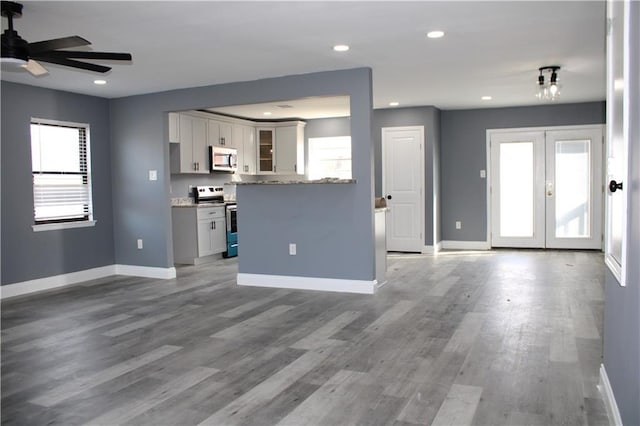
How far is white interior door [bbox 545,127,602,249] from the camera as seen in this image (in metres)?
8.31

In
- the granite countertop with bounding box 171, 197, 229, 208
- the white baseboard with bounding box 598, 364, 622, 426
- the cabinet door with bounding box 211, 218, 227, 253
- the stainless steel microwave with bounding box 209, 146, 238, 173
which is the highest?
the stainless steel microwave with bounding box 209, 146, 238, 173

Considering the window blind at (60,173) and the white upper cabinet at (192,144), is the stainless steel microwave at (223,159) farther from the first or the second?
the window blind at (60,173)

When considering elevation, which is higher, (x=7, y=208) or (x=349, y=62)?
(x=349, y=62)

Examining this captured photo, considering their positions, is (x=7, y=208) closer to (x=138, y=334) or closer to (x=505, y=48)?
(x=138, y=334)

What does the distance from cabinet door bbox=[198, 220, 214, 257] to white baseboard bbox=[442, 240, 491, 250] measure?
3.89 metres

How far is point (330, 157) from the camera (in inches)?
372

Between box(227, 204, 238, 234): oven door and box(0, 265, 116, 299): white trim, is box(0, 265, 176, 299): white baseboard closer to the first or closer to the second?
box(0, 265, 116, 299): white trim

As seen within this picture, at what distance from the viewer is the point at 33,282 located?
19.5ft

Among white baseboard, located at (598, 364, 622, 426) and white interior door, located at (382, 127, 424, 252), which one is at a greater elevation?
white interior door, located at (382, 127, 424, 252)

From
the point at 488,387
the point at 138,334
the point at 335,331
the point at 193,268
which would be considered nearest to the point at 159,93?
the point at 193,268

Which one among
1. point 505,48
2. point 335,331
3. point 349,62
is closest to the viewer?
point 335,331

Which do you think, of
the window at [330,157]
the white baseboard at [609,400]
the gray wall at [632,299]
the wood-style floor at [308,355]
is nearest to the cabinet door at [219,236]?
the wood-style floor at [308,355]

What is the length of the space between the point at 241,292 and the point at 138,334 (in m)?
1.66

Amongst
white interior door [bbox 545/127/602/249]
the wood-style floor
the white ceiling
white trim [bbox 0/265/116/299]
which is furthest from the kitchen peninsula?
white interior door [bbox 545/127/602/249]
